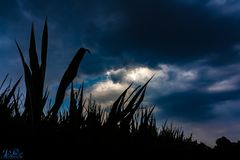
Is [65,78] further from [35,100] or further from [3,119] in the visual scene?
[3,119]

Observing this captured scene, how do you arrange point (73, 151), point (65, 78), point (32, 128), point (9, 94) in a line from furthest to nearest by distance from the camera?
point (9, 94) < point (65, 78) < point (32, 128) < point (73, 151)

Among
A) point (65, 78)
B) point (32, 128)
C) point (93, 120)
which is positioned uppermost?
point (65, 78)

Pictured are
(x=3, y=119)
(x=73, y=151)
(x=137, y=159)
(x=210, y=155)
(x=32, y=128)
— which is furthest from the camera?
(x=210, y=155)

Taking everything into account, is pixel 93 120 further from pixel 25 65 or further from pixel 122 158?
pixel 25 65

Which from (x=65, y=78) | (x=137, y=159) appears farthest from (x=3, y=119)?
(x=137, y=159)

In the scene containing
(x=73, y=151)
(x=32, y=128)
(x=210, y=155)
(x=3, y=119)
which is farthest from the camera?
(x=210, y=155)

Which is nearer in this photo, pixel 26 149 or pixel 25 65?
pixel 26 149

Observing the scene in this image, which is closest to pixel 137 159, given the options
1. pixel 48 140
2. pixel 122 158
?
pixel 122 158

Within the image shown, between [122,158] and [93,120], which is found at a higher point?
[93,120]

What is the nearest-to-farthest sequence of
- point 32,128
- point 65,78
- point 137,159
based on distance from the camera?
1. point 32,128
2. point 137,159
3. point 65,78

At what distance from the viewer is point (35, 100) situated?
180 cm

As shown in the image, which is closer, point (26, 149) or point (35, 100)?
point (26, 149)

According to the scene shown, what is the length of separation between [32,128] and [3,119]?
486 mm

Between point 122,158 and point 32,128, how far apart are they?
47cm
